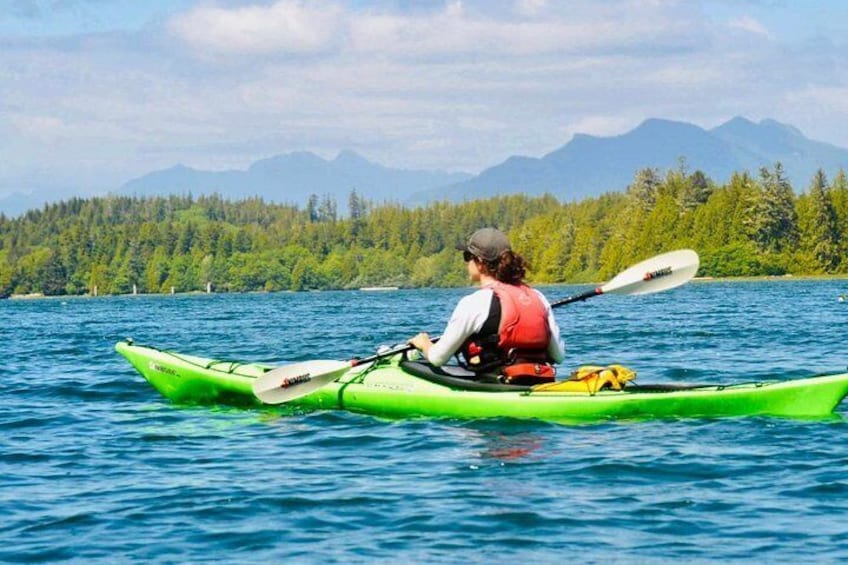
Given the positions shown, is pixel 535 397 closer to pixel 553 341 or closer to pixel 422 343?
pixel 553 341

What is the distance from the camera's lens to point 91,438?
10742 mm

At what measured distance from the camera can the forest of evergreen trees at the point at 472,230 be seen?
116000mm

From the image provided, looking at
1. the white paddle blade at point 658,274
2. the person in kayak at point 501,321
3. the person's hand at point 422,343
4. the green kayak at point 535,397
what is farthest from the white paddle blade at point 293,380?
the white paddle blade at point 658,274

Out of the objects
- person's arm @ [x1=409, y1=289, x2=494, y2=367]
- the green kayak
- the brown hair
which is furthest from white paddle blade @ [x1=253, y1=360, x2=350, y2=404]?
the brown hair

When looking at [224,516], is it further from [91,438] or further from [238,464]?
[91,438]

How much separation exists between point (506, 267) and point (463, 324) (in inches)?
22.0

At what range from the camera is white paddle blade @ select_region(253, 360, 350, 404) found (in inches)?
447

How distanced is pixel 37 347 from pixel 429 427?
1693 cm

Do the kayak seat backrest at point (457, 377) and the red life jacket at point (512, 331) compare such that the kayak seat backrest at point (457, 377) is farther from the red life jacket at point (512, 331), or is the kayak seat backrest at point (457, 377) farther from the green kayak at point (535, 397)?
the red life jacket at point (512, 331)

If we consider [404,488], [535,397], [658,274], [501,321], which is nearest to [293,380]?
[501,321]

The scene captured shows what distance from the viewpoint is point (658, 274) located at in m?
12.5

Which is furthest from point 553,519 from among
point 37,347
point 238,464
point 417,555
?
point 37,347

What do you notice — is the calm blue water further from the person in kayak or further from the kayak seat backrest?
the person in kayak

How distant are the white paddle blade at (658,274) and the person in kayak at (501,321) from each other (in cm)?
204
